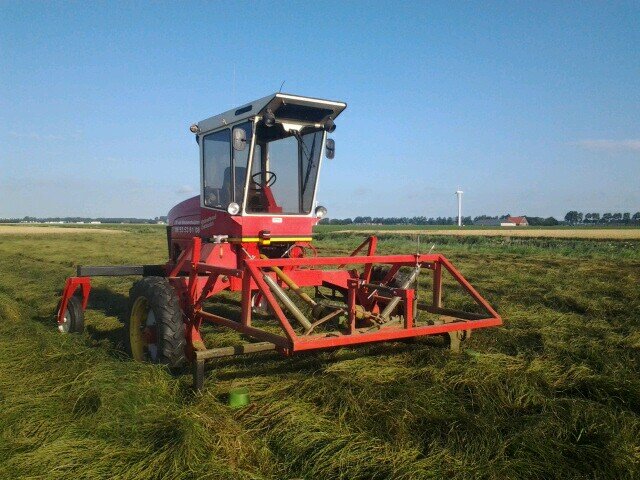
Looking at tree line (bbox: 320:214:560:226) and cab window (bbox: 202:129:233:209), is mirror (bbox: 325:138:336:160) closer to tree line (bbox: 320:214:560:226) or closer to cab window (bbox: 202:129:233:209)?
cab window (bbox: 202:129:233:209)

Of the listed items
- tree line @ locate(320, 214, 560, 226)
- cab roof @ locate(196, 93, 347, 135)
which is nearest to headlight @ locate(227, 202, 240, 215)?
cab roof @ locate(196, 93, 347, 135)

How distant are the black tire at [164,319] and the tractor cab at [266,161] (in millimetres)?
1308

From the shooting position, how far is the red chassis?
173 inches

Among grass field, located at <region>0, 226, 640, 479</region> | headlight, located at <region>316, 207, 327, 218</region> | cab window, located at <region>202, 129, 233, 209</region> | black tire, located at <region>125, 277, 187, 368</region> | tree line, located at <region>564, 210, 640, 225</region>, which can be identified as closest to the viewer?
grass field, located at <region>0, 226, 640, 479</region>

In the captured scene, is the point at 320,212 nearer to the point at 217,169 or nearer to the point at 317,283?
the point at 317,283

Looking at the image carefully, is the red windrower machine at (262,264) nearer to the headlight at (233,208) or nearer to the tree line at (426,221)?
the headlight at (233,208)

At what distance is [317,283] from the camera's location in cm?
662

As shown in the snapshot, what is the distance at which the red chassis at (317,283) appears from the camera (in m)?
4.40

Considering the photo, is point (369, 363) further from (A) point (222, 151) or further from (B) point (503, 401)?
(A) point (222, 151)

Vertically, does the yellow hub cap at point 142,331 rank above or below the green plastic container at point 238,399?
above

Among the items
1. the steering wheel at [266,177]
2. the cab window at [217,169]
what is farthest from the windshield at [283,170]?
the cab window at [217,169]

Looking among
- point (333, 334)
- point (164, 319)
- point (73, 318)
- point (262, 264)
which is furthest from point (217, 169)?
point (333, 334)

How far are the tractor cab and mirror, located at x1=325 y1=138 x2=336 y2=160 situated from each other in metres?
0.01

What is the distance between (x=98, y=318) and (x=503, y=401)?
631cm
